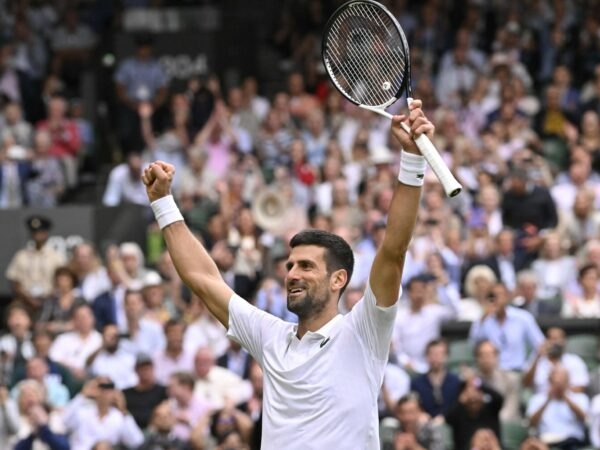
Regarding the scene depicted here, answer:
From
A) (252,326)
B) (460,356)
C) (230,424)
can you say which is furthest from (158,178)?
(460,356)

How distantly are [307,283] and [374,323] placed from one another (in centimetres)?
33

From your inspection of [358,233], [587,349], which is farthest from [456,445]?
[358,233]

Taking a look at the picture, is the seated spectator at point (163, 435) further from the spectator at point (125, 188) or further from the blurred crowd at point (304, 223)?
the spectator at point (125, 188)

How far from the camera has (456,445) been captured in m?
12.8

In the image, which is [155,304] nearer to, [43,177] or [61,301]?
[61,301]

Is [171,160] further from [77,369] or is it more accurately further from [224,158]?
[77,369]

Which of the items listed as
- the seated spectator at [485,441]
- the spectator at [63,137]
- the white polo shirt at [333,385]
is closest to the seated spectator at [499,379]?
the seated spectator at [485,441]

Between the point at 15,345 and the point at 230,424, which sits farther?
the point at 15,345

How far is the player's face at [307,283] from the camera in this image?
6.36 m

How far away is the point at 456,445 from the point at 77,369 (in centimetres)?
351

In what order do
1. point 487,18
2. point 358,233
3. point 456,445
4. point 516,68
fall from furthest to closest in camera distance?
point 487,18
point 516,68
point 358,233
point 456,445

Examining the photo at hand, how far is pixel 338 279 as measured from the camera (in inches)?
254

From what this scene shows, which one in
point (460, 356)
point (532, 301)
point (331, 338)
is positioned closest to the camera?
point (331, 338)

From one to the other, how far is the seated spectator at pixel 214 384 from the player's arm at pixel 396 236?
7586mm
